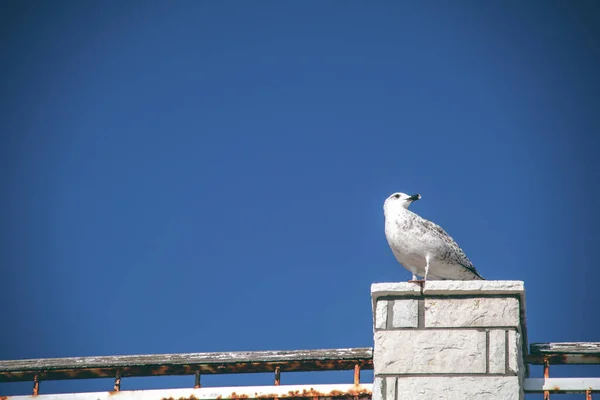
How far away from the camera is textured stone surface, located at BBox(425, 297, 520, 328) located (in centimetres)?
768

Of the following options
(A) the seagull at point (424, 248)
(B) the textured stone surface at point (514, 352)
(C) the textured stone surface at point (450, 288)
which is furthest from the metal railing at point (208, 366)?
(A) the seagull at point (424, 248)

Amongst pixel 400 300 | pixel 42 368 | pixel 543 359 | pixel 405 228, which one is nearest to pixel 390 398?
pixel 400 300

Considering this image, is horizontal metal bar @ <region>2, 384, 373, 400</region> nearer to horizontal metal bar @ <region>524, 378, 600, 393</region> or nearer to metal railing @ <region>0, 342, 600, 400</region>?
metal railing @ <region>0, 342, 600, 400</region>

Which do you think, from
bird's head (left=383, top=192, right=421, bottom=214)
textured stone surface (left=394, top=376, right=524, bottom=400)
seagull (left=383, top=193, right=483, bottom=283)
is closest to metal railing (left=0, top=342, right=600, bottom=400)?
textured stone surface (left=394, top=376, right=524, bottom=400)

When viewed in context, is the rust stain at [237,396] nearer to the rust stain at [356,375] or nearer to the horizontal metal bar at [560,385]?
the rust stain at [356,375]

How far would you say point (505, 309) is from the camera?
7707 millimetres

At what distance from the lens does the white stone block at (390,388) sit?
7.48m

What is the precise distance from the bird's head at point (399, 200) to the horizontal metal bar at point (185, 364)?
2035 millimetres

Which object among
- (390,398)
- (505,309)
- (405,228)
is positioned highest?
(405,228)

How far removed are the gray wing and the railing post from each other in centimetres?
160

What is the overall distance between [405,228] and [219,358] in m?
2.20

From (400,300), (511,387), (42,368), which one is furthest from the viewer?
(42,368)

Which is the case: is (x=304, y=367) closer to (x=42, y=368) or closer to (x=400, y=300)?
(x=400, y=300)

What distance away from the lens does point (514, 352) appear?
296 inches
